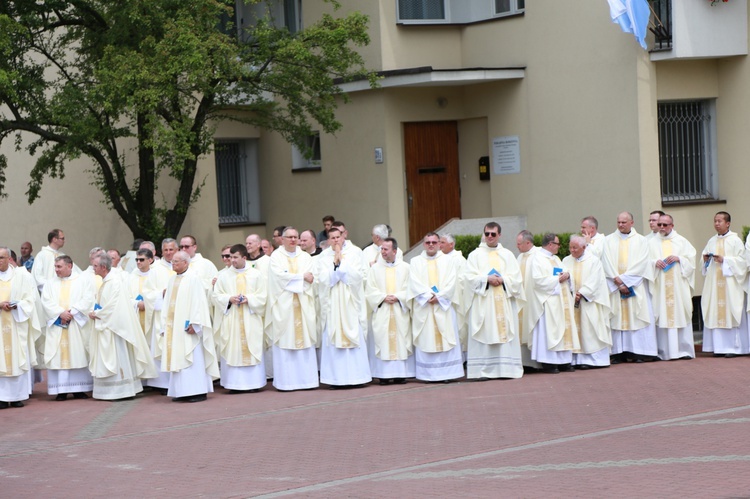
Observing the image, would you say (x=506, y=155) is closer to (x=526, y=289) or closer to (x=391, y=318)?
(x=526, y=289)

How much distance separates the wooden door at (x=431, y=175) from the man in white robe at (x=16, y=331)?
9457 millimetres

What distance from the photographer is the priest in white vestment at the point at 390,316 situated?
15.8m

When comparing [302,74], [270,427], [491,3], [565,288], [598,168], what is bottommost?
[270,427]

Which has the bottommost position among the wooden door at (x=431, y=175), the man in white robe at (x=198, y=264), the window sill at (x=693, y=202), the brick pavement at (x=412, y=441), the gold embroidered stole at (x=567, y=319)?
the brick pavement at (x=412, y=441)

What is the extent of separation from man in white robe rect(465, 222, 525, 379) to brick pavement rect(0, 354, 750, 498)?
0.36 meters

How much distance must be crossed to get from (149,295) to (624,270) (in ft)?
21.0

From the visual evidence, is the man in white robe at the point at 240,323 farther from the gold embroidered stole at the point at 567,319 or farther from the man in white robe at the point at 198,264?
the gold embroidered stole at the point at 567,319

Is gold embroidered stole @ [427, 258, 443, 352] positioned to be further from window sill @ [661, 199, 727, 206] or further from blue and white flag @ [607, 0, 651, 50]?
window sill @ [661, 199, 727, 206]

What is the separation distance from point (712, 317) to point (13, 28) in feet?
35.8

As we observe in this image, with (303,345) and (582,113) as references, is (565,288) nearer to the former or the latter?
(303,345)

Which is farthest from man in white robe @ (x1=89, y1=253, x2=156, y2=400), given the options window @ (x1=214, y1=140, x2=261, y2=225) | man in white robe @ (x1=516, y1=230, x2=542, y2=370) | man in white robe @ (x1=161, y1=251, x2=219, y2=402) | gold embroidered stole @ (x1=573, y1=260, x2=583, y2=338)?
window @ (x1=214, y1=140, x2=261, y2=225)

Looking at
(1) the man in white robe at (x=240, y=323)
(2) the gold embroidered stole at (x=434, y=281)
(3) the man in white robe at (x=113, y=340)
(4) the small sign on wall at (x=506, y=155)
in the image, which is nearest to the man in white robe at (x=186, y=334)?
(3) the man in white robe at (x=113, y=340)

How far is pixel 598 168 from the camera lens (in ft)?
70.4

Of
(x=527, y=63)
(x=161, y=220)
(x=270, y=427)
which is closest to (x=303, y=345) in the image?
(x=270, y=427)
